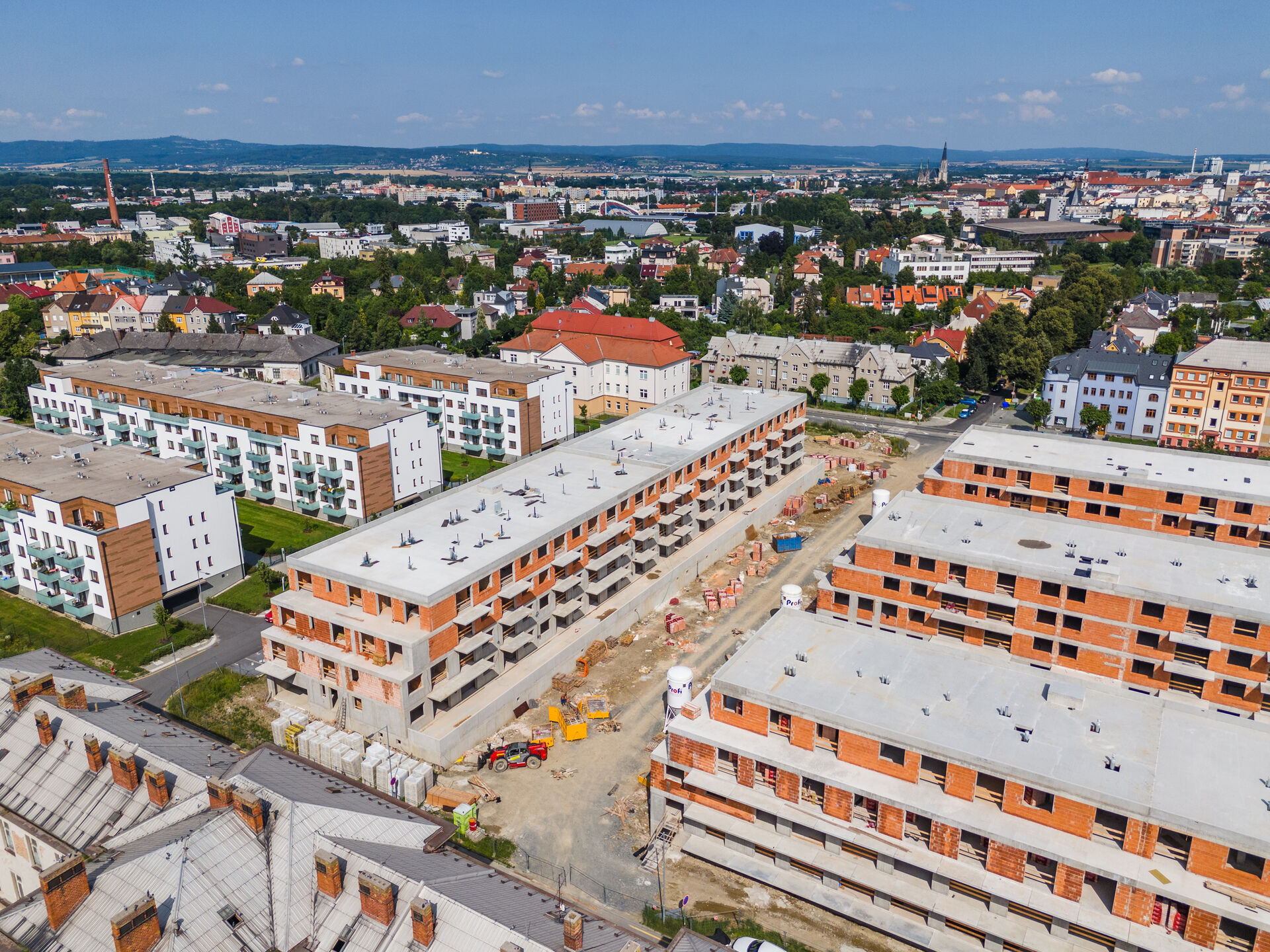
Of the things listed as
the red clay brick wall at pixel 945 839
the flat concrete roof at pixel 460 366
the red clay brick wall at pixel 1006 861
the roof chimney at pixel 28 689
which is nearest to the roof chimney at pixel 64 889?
the roof chimney at pixel 28 689

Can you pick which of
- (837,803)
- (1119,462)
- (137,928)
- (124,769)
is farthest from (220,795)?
(1119,462)

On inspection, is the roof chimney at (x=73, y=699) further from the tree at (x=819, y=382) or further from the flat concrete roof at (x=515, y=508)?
the tree at (x=819, y=382)

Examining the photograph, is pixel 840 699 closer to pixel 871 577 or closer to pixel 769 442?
pixel 871 577

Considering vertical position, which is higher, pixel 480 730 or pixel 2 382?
pixel 2 382

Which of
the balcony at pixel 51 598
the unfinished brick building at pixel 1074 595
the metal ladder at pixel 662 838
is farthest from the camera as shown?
the balcony at pixel 51 598

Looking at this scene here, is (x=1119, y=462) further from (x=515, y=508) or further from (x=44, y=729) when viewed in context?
(x=44, y=729)

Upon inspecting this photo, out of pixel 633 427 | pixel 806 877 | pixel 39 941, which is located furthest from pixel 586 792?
pixel 633 427
